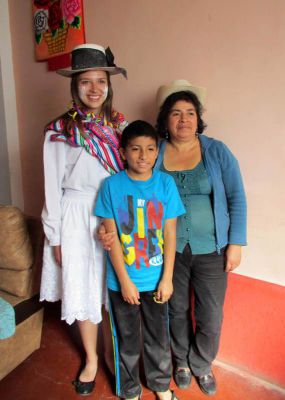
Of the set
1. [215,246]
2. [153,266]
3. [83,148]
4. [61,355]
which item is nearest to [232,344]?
[215,246]

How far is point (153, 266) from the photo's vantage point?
49.9 inches

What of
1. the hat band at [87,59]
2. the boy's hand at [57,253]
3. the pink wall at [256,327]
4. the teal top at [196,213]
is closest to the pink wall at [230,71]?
the pink wall at [256,327]

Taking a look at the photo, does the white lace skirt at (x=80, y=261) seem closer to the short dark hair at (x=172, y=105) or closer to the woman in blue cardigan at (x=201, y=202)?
the woman in blue cardigan at (x=201, y=202)

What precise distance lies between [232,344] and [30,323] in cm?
110

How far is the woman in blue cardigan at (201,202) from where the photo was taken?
132 cm

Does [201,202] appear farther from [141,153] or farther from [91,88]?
[91,88]

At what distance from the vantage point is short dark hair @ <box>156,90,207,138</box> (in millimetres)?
1329

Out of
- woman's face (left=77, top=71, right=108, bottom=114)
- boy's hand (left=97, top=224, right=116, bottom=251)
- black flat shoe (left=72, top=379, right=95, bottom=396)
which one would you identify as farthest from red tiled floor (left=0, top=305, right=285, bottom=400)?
woman's face (left=77, top=71, right=108, bottom=114)

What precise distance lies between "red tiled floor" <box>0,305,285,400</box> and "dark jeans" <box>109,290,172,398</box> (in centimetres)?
13

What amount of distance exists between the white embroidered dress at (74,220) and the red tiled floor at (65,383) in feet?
1.60

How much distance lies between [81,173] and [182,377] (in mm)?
1137

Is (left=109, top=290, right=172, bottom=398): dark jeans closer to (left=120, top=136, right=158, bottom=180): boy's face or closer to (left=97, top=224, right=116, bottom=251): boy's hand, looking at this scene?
(left=97, top=224, right=116, bottom=251): boy's hand

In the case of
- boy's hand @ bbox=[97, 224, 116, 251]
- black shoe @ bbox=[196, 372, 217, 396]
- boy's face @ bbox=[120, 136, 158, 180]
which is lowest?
black shoe @ bbox=[196, 372, 217, 396]

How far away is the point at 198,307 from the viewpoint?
1.47 meters
